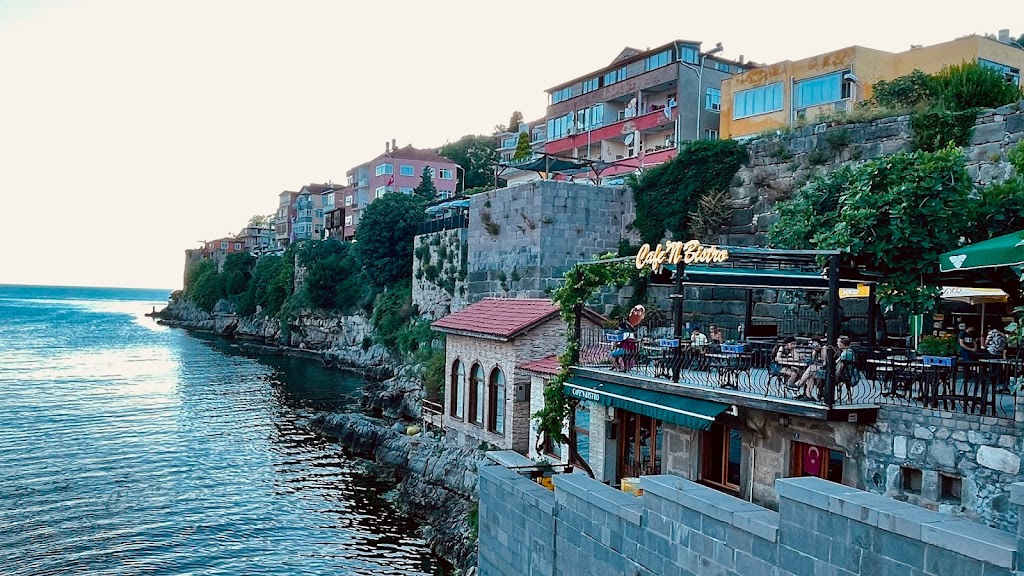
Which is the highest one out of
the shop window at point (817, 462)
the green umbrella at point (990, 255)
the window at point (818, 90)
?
the window at point (818, 90)

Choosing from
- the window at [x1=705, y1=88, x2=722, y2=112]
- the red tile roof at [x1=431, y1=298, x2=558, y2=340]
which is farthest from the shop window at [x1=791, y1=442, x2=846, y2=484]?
the window at [x1=705, y1=88, x2=722, y2=112]

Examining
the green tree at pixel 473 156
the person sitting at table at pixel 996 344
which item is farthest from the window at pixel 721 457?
the green tree at pixel 473 156

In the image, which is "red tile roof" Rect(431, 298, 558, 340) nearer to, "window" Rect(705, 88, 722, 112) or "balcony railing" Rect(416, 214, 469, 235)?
"balcony railing" Rect(416, 214, 469, 235)

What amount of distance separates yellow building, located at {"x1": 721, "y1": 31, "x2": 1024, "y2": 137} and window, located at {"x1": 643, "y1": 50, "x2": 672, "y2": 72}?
1316cm

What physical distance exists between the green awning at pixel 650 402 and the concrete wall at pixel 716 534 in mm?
1780

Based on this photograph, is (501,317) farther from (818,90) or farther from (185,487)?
(818,90)

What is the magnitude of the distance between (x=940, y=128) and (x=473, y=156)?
7690 centimetres

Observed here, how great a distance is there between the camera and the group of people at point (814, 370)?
11805 millimetres

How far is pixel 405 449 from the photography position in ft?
97.1

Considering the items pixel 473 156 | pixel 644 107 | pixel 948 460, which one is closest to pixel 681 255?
pixel 948 460

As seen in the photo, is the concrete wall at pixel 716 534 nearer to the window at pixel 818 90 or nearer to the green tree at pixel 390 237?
the window at pixel 818 90

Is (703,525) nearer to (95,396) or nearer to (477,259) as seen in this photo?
(477,259)

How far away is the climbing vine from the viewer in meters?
16.8

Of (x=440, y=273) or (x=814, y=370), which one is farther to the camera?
(x=440, y=273)
